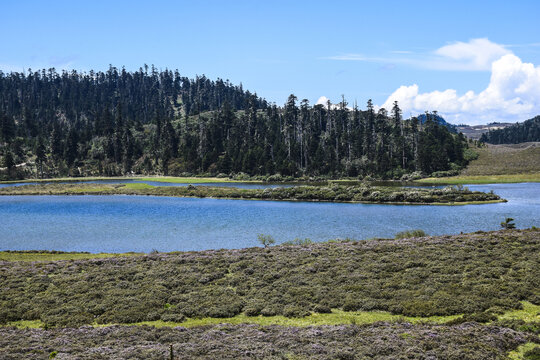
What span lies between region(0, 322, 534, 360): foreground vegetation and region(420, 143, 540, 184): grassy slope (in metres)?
116

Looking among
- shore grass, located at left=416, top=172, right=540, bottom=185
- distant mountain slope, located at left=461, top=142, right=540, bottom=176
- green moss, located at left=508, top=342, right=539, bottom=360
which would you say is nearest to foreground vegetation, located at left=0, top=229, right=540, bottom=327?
green moss, located at left=508, top=342, right=539, bottom=360

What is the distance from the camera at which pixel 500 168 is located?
15125 cm

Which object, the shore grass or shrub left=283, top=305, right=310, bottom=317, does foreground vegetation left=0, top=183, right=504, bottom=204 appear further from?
shrub left=283, top=305, right=310, bottom=317

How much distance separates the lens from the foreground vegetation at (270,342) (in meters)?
18.5

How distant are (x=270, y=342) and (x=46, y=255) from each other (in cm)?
3435

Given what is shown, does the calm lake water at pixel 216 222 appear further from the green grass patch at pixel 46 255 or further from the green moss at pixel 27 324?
the green moss at pixel 27 324

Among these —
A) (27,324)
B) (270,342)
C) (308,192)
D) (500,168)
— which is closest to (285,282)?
(270,342)

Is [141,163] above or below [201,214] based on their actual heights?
above

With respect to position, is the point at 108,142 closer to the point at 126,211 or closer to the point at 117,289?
the point at 126,211

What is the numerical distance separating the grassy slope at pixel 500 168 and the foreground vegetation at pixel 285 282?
98.0 meters

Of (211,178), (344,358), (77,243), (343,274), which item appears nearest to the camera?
(344,358)

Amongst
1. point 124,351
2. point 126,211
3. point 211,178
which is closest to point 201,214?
point 126,211

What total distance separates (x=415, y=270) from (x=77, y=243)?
40834 mm

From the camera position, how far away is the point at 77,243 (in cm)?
5403
